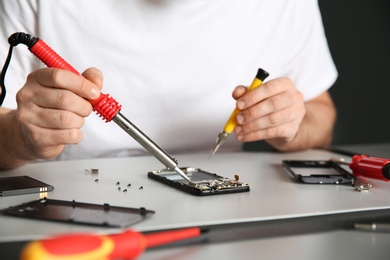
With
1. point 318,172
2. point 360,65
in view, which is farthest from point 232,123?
point 360,65

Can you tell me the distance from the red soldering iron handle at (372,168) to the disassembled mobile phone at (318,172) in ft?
0.06

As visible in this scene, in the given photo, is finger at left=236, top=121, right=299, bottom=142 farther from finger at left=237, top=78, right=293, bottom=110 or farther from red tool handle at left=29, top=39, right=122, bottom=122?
red tool handle at left=29, top=39, right=122, bottom=122

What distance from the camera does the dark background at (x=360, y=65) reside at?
183cm

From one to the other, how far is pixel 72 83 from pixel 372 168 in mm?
456

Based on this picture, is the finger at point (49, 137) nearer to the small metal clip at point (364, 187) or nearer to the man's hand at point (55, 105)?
the man's hand at point (55, 105)

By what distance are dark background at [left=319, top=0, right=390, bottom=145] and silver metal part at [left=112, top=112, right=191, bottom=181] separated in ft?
3.69

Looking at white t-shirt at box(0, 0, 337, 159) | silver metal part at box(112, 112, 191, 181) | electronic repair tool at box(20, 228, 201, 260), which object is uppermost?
white t-shirt at box(0, 0, 337, 159)

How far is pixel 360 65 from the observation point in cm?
186

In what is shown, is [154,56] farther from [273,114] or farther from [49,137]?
[49,137]

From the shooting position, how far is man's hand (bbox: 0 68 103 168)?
2.63 ft

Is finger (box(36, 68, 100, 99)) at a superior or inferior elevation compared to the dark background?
inferior

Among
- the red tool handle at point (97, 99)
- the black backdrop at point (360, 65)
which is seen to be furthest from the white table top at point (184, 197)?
the black backdrop at point (360, 65)

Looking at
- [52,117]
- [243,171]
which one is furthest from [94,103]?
[243,171]

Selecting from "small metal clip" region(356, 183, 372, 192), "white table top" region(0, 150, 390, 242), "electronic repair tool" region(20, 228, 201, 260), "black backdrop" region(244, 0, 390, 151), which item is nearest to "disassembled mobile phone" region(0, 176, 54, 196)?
"white table top" region(0, 150, 390, 242)
